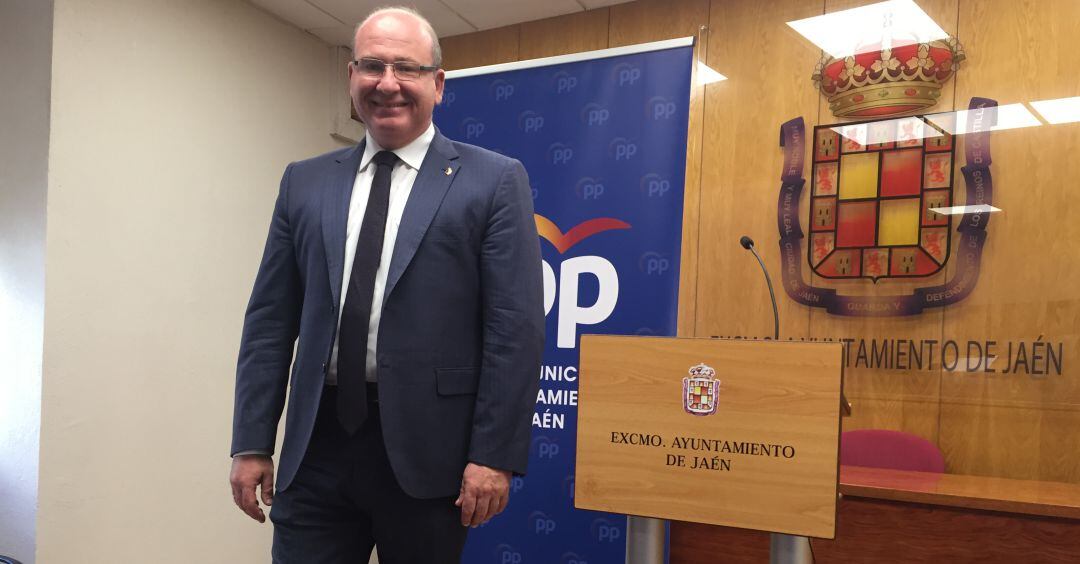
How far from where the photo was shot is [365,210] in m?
1.40

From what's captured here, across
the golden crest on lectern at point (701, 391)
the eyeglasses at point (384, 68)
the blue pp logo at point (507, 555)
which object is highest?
the eyeglasses at point (384, 68)

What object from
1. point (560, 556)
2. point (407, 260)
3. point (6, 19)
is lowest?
point (560, 556)

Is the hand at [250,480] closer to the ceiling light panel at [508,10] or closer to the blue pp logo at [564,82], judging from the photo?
the blue pp logo at [564,82]

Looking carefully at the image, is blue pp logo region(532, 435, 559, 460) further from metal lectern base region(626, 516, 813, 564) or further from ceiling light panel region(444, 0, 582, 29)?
ceiling light panel region(444, 0, 582, 29)

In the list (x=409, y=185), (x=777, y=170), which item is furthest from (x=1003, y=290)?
(x=409, y=185)

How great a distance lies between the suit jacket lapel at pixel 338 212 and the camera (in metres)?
1.37

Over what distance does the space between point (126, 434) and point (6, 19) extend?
63.9 inches

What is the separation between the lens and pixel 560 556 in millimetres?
2725

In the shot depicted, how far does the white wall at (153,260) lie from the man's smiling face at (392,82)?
2.10 metres

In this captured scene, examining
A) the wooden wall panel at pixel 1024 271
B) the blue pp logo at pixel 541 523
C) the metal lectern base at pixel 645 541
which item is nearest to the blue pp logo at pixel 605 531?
the blue pp logo at pixel 541 523

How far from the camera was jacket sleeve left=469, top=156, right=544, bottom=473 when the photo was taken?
1321 mm

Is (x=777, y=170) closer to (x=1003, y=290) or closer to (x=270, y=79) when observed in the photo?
(x=1003, y=290)

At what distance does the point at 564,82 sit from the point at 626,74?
0.24 metres

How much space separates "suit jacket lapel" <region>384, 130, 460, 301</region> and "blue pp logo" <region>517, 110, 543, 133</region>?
1488 millimetres
